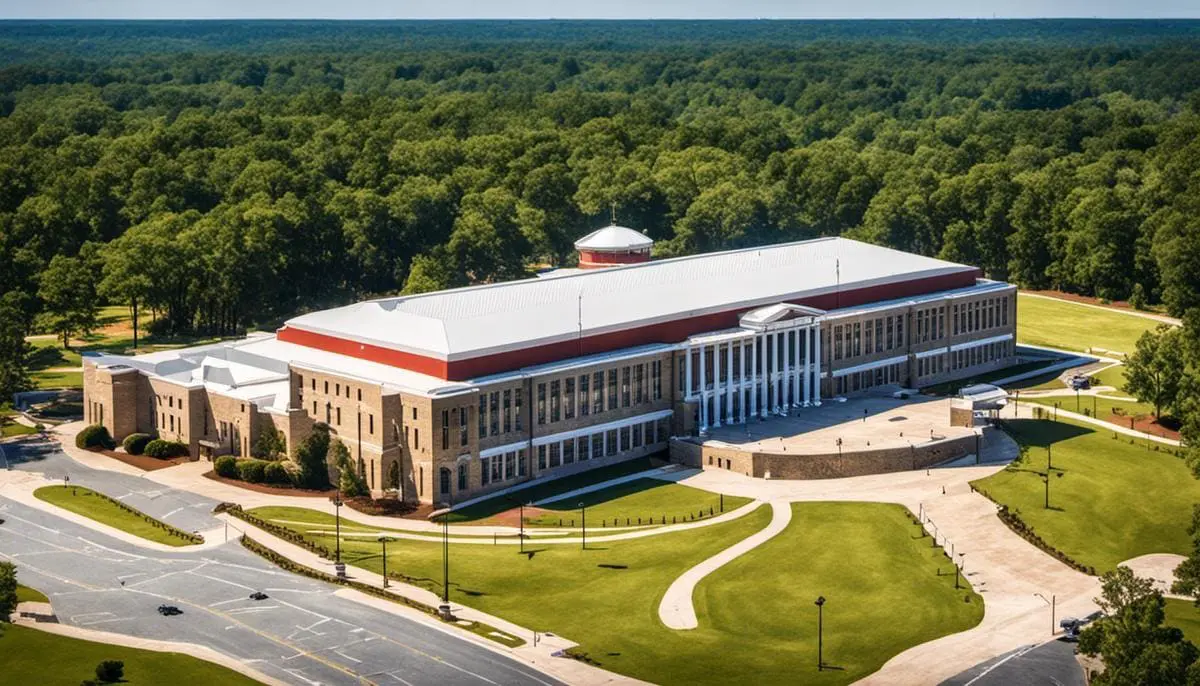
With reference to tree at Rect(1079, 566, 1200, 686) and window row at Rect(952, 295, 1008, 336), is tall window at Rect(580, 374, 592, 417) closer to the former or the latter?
window row at Rect(952, 295, 1008, 336)

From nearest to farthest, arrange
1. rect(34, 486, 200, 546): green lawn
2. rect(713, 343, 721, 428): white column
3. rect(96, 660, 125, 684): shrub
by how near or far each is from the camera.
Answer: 1. rect(96, 660, 125, 684): shrub
2. rect(34, 486, 200, 546): green lawn
3. rect(713, 343, 721, 428): white column

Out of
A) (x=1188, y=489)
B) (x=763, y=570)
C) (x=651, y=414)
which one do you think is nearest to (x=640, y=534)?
(x=763, y=570)

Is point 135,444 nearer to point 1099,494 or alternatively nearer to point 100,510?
point 100,510

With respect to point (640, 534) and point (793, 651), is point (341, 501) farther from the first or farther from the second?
point (793, 651)

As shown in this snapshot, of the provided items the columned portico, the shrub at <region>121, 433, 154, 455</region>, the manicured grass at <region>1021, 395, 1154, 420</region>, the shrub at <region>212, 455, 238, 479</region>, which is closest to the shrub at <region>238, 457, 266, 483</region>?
the shrub at <region>212, 455, 238, 479</region>

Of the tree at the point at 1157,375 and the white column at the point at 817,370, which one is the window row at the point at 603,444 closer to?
the white column at the point at 817,370

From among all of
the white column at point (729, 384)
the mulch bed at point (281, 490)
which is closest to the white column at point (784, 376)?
the white column at point (729, 384)

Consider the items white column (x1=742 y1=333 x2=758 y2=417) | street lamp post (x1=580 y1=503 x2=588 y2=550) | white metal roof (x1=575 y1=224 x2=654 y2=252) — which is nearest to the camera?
street lamp post (x1=580 y1=503 x2=588 y2=550)
